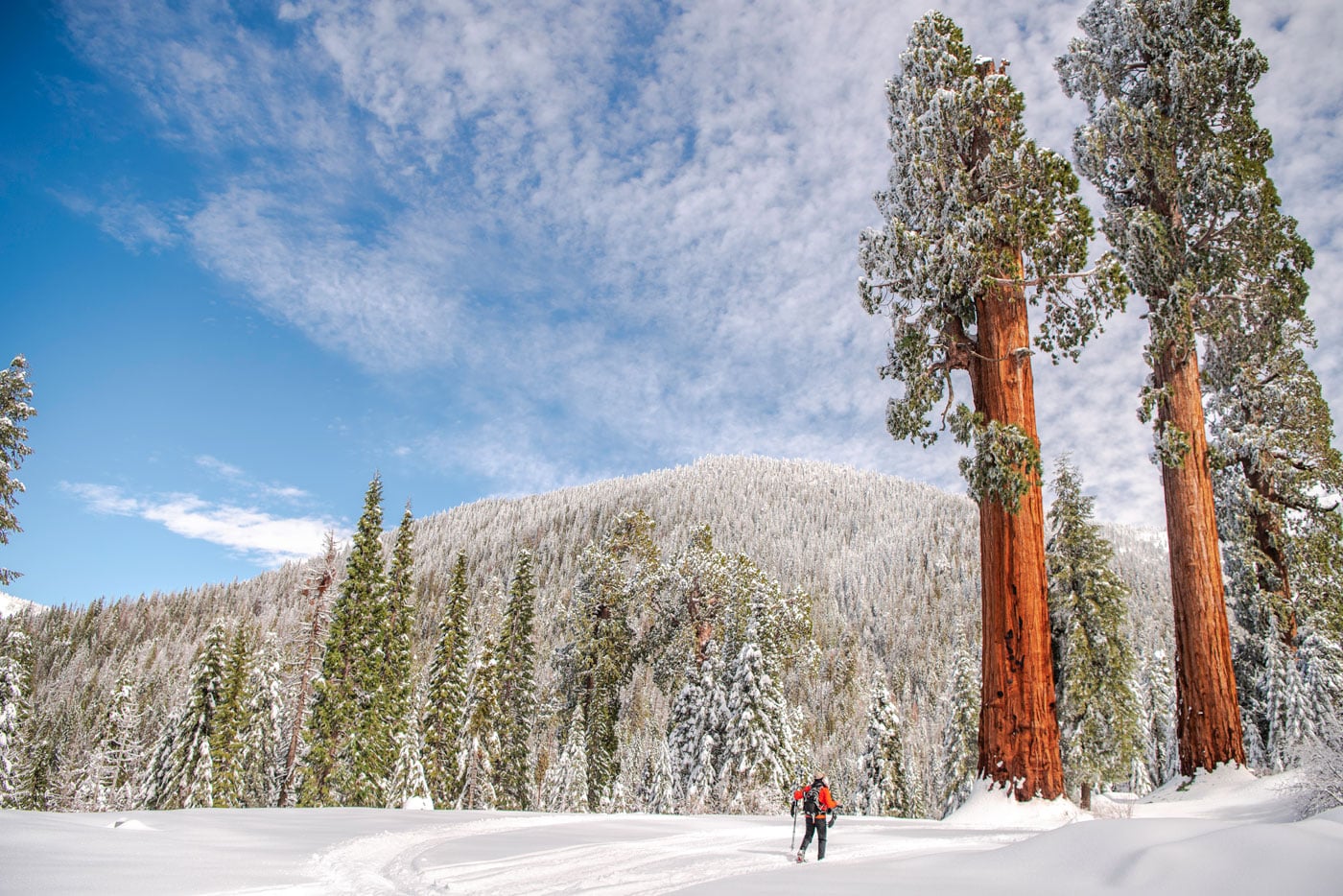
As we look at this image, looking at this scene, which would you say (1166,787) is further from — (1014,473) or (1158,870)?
(1158,870)

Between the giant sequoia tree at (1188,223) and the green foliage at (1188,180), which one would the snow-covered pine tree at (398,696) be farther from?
the green foliage at (1188,180)

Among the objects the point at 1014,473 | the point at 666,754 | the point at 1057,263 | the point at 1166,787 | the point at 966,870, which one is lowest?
the point at 666,754

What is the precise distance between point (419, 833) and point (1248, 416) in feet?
59.1

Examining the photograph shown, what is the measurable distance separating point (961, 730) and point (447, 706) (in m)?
23.7

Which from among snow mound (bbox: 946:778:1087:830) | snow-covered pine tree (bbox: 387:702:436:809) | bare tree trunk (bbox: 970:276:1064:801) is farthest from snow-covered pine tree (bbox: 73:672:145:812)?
bare tree trunk (bbox: 970:276:1064:801)

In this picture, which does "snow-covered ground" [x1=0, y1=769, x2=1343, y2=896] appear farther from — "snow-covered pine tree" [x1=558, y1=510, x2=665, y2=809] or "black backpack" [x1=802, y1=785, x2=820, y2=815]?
"snow-covered pine tree" [x1=558, y1=510, x2=665, y2=809]

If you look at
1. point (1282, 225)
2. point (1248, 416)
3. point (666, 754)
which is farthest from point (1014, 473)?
point (666, 754)

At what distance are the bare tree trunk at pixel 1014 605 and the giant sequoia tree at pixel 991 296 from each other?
2 cm

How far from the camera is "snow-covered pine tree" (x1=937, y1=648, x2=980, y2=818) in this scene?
105 feet

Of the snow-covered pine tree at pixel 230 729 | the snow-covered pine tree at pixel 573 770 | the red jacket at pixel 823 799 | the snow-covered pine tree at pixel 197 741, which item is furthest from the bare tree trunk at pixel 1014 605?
the snow-covered pine tree at pixel 230 729

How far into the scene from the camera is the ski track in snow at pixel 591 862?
5773 mm

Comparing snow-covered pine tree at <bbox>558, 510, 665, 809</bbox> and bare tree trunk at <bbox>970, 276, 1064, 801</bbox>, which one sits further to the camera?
snow-covered pine tree at <bbox>558, 510, 665, 809</bbox>

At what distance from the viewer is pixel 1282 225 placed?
12.4m

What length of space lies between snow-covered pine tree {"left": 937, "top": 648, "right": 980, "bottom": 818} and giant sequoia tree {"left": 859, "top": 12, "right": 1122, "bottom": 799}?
26.5 metres
